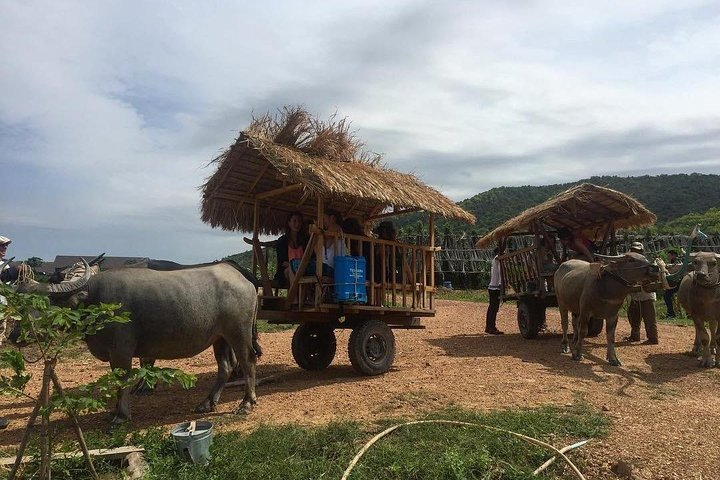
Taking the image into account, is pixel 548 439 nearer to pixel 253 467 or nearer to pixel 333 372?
pixel 253 467

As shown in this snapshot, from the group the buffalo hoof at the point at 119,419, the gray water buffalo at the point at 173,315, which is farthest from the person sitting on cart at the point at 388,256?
the buffalo hoof at the point at 119,419

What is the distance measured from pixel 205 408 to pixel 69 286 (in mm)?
1904

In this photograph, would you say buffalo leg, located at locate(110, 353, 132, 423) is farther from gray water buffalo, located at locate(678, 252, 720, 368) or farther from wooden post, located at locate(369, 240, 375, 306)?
gray water buffalo, located at locate(678, 252, 720, 368)

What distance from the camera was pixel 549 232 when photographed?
37.4 ft

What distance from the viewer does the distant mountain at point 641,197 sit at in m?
37.9

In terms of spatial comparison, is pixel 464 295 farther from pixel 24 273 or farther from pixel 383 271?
pixel 24 273

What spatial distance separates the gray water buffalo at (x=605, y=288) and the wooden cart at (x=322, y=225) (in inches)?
85.4

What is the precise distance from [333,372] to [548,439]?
4.04 m

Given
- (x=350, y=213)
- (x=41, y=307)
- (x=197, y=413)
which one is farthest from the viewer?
(x=350, y=213)

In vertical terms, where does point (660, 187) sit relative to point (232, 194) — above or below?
above

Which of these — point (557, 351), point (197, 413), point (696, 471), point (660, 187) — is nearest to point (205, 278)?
point (197, 413)

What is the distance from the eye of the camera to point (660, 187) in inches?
1711

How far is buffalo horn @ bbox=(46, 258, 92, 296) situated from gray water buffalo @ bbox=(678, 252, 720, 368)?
7943mm

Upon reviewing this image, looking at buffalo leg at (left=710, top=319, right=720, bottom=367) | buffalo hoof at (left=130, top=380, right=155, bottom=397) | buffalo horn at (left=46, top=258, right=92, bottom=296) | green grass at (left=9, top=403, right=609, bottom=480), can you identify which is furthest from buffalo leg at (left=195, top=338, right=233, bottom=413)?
buffalo leg at (left=710, top=319, right=720, bottom=367)
